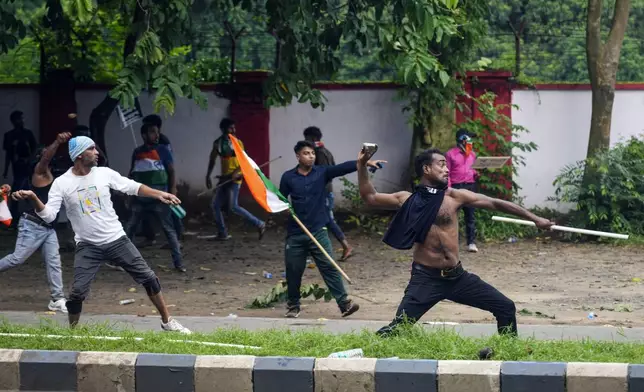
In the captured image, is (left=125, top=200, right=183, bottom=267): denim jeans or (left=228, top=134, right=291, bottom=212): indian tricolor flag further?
(left=125, top=200, right=183, bottom=267): denim jeans

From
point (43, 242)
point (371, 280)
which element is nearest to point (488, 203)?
point (43, 242)

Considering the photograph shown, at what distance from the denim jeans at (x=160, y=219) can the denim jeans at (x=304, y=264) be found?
2902 millimetres

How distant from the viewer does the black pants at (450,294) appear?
7852mm

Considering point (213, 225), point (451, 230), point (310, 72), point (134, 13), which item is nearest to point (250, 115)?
point (213, 225)

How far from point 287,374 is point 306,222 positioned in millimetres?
2886

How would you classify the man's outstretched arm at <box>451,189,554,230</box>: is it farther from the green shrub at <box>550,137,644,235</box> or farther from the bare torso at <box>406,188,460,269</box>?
the green shrub at <box>550,137,644,235</box>

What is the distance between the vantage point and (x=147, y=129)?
13.4m

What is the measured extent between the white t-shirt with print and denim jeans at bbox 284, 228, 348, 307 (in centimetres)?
177

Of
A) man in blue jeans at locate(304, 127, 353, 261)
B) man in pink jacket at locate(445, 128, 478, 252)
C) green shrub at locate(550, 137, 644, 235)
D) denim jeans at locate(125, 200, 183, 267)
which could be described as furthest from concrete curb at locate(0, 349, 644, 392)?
green shrub at locate(550, 137, 644, 235)

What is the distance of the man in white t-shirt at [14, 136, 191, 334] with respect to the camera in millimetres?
8797

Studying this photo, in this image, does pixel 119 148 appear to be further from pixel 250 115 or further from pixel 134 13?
pixel 134 13

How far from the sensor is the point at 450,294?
7.89 m

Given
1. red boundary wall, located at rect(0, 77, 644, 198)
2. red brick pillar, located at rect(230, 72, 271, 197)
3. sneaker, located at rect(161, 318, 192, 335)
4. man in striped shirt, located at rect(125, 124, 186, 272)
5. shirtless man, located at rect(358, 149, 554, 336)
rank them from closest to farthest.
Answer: shirtless man, located at rect(358, 149, 554, 336), sneaker, located at rect(161, 318, 192, 335), man in striped shirt, located at rect(125, 124, 186, 272), red boundary wall, located at rect(0, 77, 644, 198), red brick pillar, located at rect(230, 72, 271, 197)

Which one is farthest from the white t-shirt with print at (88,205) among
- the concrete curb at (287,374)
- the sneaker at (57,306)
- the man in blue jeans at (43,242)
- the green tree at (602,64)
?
the green tree at (602,64)
